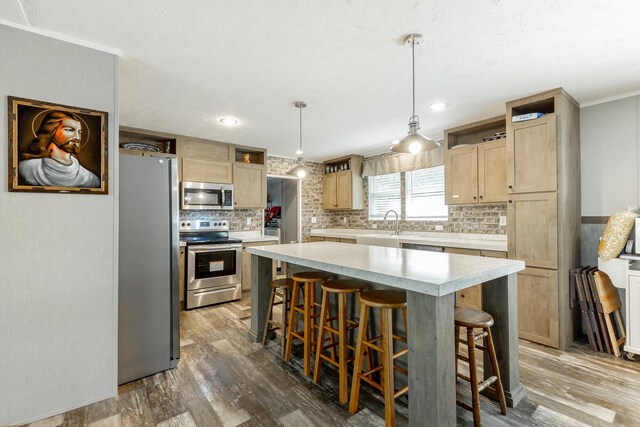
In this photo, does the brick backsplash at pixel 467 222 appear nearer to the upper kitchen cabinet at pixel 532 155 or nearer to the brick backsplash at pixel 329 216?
the brick backsplash at pixel 329 216

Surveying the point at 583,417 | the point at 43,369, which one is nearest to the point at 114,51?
the point at 43,369

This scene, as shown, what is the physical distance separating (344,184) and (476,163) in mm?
2583

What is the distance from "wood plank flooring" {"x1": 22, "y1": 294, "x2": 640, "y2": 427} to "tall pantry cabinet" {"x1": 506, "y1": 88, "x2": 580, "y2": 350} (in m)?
0.34

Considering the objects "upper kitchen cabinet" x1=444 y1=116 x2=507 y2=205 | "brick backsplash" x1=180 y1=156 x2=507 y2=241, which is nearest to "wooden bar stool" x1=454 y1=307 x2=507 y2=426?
"upper kitchen cabinet" x1=444 y1=116 x2=507 y2=205

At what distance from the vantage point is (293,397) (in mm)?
→ 2117

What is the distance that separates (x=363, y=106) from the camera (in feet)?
10.9

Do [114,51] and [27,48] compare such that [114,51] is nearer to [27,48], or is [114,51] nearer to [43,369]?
[27,48]

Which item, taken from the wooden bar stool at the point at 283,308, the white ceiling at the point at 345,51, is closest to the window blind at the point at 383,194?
the white ceiling at the point at 345,51

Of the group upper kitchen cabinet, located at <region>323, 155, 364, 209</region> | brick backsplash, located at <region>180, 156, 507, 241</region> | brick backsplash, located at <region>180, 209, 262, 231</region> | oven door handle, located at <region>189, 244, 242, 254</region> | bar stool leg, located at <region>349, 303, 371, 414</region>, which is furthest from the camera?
upper kitchen cabinet, located at <region>323, 155, 364, 209</region>

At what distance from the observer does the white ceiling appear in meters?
1.76

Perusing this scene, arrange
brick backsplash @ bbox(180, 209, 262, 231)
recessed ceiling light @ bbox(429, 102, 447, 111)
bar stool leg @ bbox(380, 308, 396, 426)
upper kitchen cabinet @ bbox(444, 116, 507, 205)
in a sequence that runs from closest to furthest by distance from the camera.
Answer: bar stool leg @ bbox(380, 308, 396, 426) < recessed ceiling light @ bbox(429, 102, 447, 111) < upper kitchen cabinet @ bbox(444, 116, 507, 205) < brick backsplash @ bbox(180, 209, 262, 231)

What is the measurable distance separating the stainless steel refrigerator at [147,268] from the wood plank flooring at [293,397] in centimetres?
18

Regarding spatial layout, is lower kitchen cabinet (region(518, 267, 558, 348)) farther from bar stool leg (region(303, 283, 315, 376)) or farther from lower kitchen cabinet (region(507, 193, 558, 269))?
bar stool leg (region(303, 283, 315, 376))

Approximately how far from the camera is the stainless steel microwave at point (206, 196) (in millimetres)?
4539
